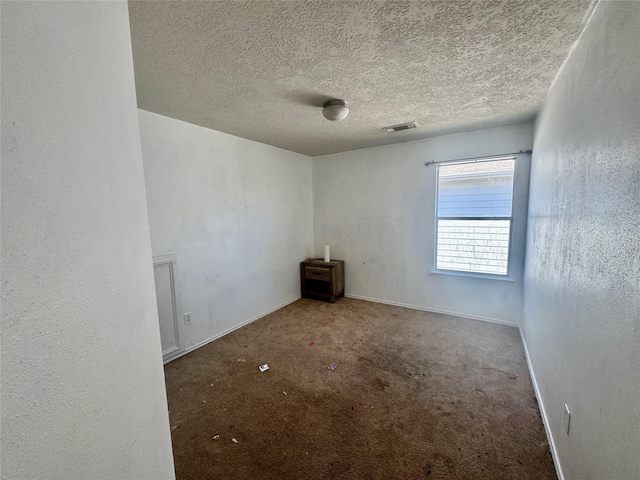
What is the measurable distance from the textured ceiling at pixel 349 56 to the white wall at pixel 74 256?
0.68m

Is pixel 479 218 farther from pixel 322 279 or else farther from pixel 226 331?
pixel 226 331

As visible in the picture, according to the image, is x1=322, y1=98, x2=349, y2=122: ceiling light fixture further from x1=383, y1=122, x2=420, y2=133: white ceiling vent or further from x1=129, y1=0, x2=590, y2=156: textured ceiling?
x1=383, y1=122, x2=420, y2=133: white ceiling vent

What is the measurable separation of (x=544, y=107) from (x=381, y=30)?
1891mm

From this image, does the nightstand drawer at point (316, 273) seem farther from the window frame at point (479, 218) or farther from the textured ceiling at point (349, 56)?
the textured ceiling at point (349, 56)

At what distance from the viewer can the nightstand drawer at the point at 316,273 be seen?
13.3ft

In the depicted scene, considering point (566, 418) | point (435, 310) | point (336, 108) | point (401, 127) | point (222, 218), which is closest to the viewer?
point (566, 418)

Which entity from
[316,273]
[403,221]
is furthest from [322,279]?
[403,221]

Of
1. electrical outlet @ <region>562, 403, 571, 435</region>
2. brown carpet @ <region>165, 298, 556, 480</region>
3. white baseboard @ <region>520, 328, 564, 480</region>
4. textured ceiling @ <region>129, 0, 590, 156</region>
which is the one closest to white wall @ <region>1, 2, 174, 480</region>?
textured ceiling @ <region>129, 0, 590, 156</region>

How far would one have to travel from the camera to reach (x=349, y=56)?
61.2 inches

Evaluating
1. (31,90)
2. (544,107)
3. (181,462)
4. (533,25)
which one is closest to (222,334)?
(181,462)

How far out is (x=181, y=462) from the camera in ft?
4.95

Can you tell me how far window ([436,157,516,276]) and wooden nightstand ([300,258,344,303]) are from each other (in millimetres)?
1467

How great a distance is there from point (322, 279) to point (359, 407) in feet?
7.54

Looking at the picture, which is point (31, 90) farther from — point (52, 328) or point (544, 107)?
point (544, 107)
